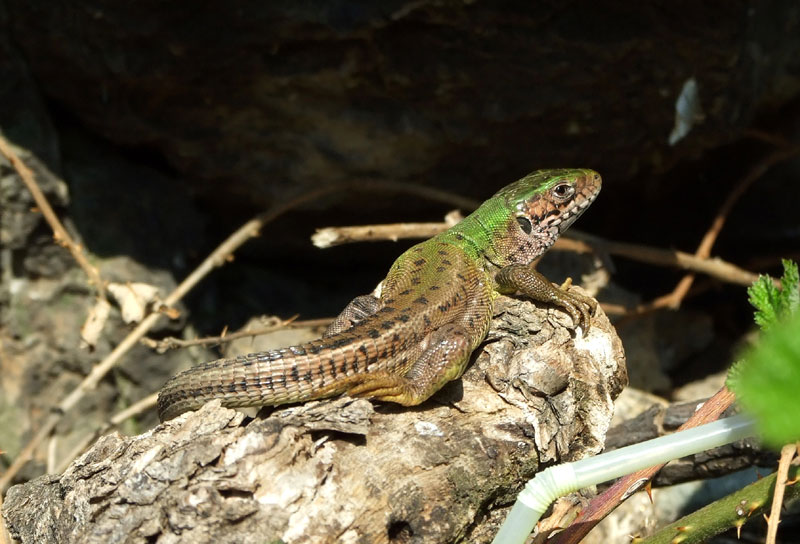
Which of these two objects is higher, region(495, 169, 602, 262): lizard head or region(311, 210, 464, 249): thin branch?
region(495, 169, 602, 262): lizard head

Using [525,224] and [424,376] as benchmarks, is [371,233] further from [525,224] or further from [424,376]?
[424,376]

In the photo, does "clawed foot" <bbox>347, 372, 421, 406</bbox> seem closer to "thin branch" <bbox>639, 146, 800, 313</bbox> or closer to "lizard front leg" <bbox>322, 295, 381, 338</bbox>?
"lizard front leg" <bbox>322, 295, 381, 338</bbox>

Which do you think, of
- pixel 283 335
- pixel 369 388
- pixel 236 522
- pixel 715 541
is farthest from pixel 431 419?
pixel 283 335

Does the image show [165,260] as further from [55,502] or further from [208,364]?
[55,502]

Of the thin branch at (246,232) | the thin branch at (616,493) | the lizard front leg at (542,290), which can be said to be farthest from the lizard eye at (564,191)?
the thin branch at (616,493)

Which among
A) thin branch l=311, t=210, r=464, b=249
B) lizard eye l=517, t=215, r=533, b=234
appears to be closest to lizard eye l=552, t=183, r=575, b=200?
lizard eye l=517, t=215, r=533, b=234

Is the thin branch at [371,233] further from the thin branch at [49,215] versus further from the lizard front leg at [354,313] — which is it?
the thin branch at [49,215]
